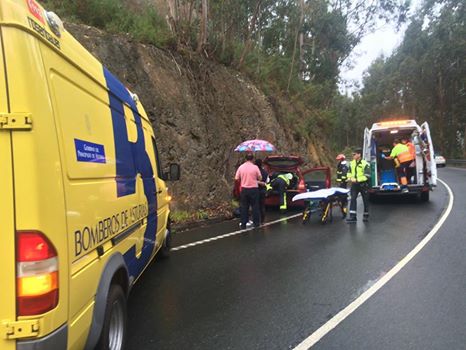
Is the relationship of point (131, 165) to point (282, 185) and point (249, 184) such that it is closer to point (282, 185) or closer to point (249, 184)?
point (249, 184)

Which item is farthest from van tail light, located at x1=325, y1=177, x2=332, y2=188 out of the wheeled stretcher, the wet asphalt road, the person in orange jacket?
the wet asphalt road

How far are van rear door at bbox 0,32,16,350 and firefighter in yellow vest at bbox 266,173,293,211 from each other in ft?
39.4

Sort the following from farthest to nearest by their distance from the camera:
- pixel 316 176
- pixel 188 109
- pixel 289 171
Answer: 1. pixel 316 176
2. pixel 188 109
3. pixel 289 171

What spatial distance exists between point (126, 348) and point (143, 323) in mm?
623

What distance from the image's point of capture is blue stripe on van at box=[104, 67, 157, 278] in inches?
167

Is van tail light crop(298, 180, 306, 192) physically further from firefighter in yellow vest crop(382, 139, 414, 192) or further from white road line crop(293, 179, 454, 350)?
white road line crop(293, 179, 454, 350)

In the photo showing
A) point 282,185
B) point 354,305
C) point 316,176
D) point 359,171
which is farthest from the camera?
point 316,176

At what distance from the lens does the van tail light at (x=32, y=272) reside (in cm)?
253

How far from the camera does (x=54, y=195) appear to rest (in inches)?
105

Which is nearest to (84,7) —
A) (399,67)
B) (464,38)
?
(464,38)

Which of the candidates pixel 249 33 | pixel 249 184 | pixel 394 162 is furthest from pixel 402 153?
pixel 249 33

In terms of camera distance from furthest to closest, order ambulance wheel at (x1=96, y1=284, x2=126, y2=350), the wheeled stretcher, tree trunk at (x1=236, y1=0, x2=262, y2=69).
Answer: tree trunk at (x1=236, y1=0, x2=262, y2=69)
the wheeled stretcher
ambulance wheel at (x1=96, y1=284, x2=126, y2=350)

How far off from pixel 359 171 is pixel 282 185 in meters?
2.77

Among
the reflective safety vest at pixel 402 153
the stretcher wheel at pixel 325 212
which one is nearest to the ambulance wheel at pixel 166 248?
the stretcher wheel at pixel 325 212
